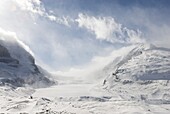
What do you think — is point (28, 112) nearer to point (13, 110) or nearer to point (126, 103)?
point (13, 110)

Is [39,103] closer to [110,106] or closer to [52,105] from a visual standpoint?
[52,105]

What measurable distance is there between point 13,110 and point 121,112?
43509 millimetres

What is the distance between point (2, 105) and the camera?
165 m

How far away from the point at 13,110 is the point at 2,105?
13493 millimetres

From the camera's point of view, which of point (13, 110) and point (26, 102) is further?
point (26, 102)

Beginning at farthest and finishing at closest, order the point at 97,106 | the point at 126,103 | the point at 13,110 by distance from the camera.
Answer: the point at 126,103 → the point at 97,106 → the point at 13,110

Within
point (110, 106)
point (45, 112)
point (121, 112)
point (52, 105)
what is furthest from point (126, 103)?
point (45, 112)

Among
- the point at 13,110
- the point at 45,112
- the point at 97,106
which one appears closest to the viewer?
the point at 45,112

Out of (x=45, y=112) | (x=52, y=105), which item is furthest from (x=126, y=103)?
(x=45, y=112)

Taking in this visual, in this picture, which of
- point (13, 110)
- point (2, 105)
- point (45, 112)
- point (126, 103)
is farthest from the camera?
point (126, 103)

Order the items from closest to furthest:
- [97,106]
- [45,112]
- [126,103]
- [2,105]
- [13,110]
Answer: [45,112]
[13,110]
[2,105]
[97,106]
[126,103]

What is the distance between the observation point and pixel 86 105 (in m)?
182

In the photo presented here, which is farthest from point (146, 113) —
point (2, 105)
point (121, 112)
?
point (2, 105)

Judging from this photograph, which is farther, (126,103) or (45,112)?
(126,103)
